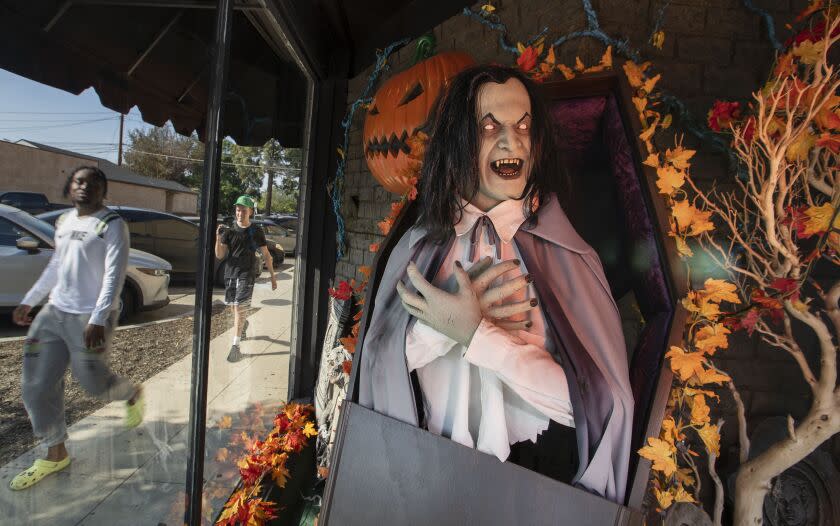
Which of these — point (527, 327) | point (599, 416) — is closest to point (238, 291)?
point (527, 327)

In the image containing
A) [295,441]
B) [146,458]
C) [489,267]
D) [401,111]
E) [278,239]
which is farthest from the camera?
[278,239]

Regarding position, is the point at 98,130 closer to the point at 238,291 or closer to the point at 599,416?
the point at 238,291

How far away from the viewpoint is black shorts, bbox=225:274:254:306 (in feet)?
7.93

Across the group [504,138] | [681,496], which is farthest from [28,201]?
[681,496]

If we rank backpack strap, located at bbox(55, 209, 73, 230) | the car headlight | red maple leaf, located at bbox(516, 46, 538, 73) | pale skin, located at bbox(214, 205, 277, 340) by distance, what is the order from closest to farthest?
backpack strap, located at bbox(55, 209, 73, 230), red maple leaf, located at bbox(516, 46, 538, 73), the car headlight, pale skin, located at bbox(214, 205, 277, 340)

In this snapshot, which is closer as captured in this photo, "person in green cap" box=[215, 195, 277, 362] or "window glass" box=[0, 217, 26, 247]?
"window glass" box=[0, 217, 26, 247]

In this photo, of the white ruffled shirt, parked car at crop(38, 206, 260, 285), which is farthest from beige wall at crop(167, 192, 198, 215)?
the white ruffled shirt

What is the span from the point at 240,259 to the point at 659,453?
2.19 meters

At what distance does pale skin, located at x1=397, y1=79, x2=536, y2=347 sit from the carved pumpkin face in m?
1.05

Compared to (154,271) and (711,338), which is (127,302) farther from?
(711,338)

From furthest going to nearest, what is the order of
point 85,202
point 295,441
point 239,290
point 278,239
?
point 278,239
point 295,441
point 239,290
point 85,202

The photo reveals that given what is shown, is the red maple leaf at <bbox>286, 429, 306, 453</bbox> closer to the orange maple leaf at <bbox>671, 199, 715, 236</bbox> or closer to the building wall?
the building wall

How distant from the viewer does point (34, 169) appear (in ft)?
3.66

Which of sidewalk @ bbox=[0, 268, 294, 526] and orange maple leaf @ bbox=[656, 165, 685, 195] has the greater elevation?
orange maple leaf @ bbox=[656, 165, 685, 195]
